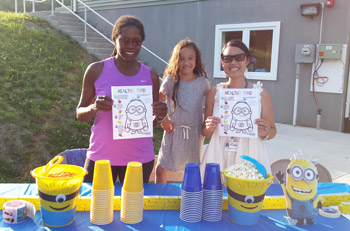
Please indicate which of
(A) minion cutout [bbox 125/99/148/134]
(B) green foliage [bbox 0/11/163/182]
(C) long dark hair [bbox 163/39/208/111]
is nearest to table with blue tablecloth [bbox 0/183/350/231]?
(A) minion cutout [bbox 125/99/148/134]

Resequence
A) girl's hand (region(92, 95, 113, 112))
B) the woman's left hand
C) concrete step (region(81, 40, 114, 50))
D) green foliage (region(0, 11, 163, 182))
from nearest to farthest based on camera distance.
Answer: girl's hand (region(92, 95, 113, 112)), the woman's left hand, green foliage (region(0, 11, 163, 182)), concrete step (region(81, 40, 114, 50))

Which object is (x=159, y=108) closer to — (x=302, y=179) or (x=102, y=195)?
(x=102, y=195)

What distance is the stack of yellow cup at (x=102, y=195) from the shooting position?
1.51 metres

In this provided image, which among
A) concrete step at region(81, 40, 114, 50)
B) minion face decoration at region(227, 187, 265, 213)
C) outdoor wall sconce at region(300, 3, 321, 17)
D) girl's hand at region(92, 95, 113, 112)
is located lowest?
minion face decoration at region(227, 187, 265, 213)

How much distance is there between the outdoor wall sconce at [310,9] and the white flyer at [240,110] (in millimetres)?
5868

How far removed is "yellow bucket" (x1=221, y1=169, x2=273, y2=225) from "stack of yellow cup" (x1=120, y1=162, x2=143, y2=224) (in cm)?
41

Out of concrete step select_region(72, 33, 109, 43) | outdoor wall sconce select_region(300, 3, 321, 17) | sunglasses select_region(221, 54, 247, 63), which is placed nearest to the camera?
sunglasses select_region(221, 54, 247, 63)

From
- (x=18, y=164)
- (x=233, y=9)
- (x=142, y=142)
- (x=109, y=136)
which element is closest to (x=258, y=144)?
(x=142, y=142)

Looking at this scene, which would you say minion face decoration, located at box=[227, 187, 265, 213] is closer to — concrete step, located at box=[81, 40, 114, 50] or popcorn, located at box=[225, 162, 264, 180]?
popcorn, located at box=[225, 162, 264, 180]

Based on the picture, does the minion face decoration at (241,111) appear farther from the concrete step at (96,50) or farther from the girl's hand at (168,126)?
the concrete step at (96,50)

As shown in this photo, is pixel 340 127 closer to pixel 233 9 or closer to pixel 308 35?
pixel 308 35

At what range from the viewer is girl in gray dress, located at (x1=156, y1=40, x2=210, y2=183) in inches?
109

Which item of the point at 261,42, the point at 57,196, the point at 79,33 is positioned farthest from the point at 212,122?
the point at 79,33

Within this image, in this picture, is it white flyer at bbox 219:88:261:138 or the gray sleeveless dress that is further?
the gray sleeveless dress
